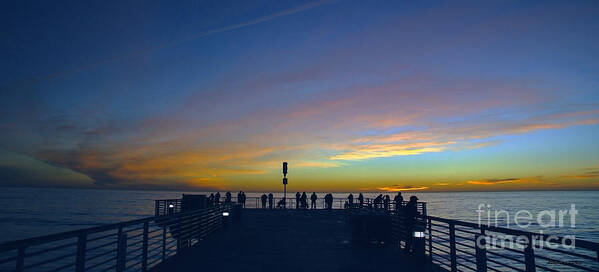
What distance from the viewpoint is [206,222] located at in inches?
571

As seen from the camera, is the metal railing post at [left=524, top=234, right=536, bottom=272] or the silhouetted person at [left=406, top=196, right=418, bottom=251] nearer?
the metal railing post at [left=524, top=234, right=536, bottom=272]

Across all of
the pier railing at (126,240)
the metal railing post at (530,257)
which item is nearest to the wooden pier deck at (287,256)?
the pier railing at (126,240)

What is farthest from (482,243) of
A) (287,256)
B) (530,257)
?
(287,256)

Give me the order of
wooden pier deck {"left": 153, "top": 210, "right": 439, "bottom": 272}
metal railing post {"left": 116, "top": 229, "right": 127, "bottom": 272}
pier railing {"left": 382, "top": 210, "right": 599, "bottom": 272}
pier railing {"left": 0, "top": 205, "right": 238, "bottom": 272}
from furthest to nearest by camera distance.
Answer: wooden pier deck {"left": 153, "top": 210, "right": 439, "bottom": 272}
metal railing post {"left": 116, "top": 229, "right": 127, "bottom": 272}
pier railing {"left": 382, "top": 210, "right": 599, "bottom": 272}
pier railing {"left": 0, "top": 205, "right": 238, "bottom": 272}

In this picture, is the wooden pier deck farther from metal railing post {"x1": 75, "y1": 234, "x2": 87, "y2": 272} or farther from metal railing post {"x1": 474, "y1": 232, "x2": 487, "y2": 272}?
metal railing post {"x1": 75, "y1": 234, "x2": 87, "y2": 272}

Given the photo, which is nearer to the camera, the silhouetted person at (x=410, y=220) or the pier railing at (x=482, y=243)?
the pier railing at (x=482, y=243)

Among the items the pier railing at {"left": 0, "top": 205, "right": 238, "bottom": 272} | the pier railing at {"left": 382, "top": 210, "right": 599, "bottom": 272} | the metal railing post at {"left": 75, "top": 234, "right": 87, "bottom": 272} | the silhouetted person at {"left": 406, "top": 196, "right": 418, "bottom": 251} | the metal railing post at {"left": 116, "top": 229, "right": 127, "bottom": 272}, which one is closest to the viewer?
the pier railing at {"left": 0, "top": 205, "right": 238, "bottom": 272}

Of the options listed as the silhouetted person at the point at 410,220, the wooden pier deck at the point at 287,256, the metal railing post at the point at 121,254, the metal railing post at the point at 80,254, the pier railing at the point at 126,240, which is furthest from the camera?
the silhouetted person at the point at 410,220

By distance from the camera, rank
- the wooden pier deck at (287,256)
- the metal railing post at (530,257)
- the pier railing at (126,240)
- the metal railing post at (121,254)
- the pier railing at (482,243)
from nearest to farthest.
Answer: the pier railing at (126,240) → the pier railing at (482,243) → the metal railing post at (530,257) → the metal railing post at (121,254) → the wooden pier deck at (287,256)

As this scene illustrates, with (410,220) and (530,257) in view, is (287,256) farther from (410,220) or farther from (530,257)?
(530,257)

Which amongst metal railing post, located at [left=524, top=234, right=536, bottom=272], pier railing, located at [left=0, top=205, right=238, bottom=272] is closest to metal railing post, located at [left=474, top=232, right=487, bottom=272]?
metal railing post, located at [left=524, top=234, right=536, bottom=272]

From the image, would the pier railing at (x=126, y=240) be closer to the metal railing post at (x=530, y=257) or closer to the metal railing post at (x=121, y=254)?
the metal railing post at (x=121, y=254)

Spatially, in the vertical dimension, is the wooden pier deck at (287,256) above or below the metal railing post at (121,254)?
below

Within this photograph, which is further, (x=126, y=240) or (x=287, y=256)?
(x=287, y=256)
